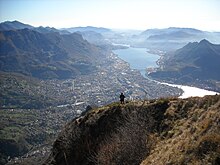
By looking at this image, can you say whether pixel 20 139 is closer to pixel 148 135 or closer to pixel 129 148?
pixel 148 135

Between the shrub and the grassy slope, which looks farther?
the shrub

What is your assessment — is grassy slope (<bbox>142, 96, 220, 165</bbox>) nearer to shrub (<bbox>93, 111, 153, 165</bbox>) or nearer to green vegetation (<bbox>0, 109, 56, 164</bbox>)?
shrub (<bbox>93, 111, 153, 165</bbox>)

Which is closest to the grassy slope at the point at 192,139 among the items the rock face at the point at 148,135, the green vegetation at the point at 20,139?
the rock face at the point at 148,135

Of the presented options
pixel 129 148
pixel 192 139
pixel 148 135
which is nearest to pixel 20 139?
pixel 148 135

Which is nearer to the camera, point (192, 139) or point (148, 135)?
point (192, 139)

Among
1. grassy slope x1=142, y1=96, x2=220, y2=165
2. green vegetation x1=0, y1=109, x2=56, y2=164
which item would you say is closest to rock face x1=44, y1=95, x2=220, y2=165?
grassy slope x1=142, y1=96, x2=220, y2=165

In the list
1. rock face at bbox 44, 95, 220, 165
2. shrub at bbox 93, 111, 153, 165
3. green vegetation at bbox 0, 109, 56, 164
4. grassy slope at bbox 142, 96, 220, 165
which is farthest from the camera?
green vegetation at bbox 0, 109, 56, 164

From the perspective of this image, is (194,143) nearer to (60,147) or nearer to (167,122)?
(167,122)

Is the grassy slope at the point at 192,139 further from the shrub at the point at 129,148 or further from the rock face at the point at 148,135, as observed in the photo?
the shrub at the point at 129,148
